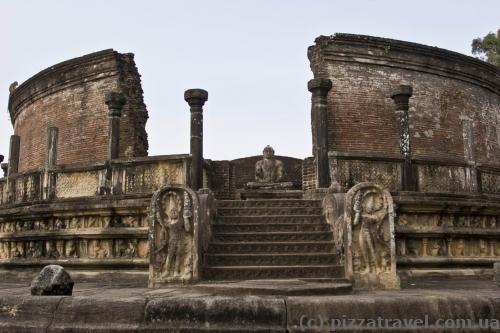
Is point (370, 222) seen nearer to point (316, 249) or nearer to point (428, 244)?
point (316, 249)

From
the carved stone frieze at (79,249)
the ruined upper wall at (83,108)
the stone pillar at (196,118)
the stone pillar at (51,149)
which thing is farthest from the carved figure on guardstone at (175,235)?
the ruined upper wall at (83,108)

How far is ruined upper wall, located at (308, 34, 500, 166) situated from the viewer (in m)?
14.4

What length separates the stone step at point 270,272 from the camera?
21.3ft

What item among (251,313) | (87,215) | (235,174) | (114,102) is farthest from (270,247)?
(235,174)

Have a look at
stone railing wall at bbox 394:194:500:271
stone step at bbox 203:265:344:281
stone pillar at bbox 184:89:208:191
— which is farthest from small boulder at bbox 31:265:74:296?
stone railing wall at bbox 394:194:500:271

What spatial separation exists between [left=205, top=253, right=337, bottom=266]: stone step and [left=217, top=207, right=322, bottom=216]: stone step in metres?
1.38

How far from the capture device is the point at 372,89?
14.8 metres

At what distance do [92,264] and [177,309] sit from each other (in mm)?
4480

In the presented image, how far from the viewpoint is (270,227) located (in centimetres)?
779

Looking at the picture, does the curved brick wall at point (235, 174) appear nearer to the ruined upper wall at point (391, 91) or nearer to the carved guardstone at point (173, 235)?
the ruined upper wall at point (391, 91)

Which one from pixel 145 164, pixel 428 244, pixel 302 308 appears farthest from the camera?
pixel 145 164

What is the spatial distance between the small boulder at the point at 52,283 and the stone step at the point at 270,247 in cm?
245

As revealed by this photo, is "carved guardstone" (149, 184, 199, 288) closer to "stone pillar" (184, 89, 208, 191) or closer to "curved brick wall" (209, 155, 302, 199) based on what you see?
"stone pillar" (184, 89, 208, 191)

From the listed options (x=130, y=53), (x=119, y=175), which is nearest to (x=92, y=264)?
(x=119, y=175)
